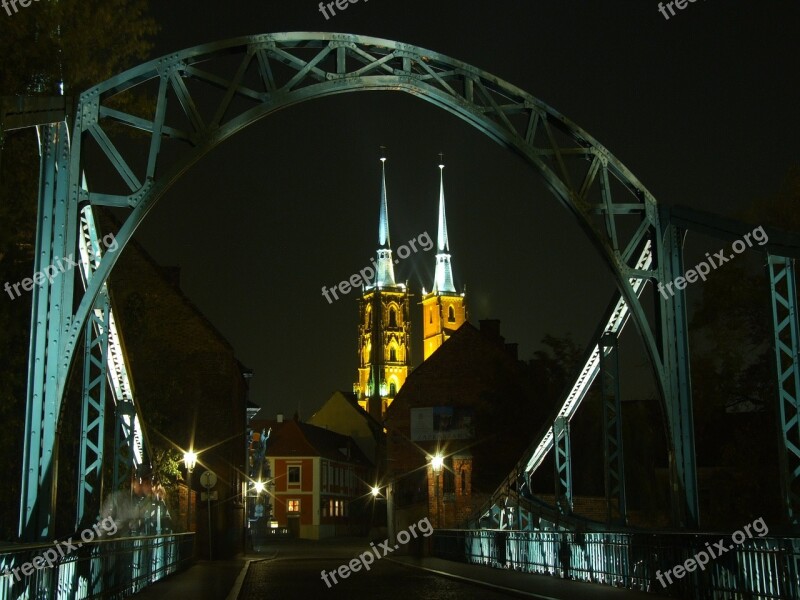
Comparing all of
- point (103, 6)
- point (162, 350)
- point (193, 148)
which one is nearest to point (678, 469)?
point (193, 148)

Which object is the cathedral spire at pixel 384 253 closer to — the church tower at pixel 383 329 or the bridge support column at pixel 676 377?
Result: the church tower at pixel 383 329

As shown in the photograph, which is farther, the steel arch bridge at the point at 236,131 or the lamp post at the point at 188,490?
the lamp post at the point at 188,490

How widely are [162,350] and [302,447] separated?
52291mm

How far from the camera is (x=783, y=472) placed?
44.8 feet

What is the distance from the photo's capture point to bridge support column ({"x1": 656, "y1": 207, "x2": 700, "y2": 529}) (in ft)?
52.4

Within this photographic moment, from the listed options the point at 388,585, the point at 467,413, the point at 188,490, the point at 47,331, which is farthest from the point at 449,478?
the point at 467,413

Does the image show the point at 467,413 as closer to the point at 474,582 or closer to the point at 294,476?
the point at 294,476

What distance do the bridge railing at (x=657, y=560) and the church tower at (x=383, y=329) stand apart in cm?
13813

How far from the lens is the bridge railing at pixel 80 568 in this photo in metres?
9.91

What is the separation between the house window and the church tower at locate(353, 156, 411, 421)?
7577 cm

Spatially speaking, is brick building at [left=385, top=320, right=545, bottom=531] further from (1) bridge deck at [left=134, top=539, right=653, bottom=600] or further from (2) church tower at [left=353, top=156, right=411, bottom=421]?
(2) church tower at [left=353, top=156, right=411, bottom=421]

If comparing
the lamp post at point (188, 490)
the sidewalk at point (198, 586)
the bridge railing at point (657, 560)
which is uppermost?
the lamp post at point (188, 490)

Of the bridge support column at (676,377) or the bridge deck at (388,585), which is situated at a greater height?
the bridge support column at (676,377)

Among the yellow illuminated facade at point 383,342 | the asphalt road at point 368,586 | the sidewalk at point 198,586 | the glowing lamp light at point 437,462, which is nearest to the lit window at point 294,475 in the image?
the glowing lamp light at point 437,462
